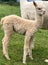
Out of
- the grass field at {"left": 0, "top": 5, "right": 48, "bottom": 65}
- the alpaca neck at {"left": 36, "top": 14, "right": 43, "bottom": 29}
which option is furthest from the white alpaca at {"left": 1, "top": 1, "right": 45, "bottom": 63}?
the grass field at {"left": 0, "top": 5, "right": 48, "bottom": 65}

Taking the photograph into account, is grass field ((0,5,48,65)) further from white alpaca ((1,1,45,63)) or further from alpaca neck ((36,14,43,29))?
alpaca neck ((36,14,43,29))

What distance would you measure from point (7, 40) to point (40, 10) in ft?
3.25

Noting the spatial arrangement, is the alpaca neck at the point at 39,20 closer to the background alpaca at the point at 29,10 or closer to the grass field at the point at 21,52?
the background alpaca at the point at 29,10

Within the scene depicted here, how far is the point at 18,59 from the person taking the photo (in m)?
6.62

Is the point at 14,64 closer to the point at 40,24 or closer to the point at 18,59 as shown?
the point at 18,59

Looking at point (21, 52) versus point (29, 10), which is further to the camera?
point (21, 52)

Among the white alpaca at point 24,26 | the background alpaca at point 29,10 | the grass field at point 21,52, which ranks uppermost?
the background alpaca at point 29,10

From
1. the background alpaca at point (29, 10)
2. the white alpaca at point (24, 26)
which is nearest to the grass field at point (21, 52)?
the white alpaca at point (24, 26)

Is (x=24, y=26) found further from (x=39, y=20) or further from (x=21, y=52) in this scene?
(x=21, y=52)

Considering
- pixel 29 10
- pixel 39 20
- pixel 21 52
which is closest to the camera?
pixel 39 20

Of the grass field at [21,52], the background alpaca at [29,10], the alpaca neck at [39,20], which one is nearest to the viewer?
the alpaca neck at [39,20]

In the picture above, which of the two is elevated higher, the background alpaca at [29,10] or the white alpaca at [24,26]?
the background alpaca at [29,10]

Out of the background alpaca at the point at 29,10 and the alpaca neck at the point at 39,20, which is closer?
the alpaca neck at the point at 39,20

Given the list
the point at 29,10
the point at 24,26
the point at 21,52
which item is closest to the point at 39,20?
the point at 24,26
